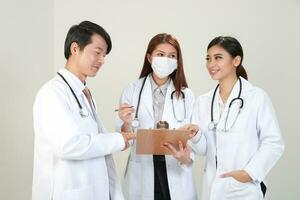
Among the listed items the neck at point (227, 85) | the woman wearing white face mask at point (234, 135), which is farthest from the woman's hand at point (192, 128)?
the neck at point (227, 85)

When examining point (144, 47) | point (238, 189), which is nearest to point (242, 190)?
point (238, 189)

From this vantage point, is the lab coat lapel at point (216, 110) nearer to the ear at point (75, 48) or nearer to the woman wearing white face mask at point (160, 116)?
the woman wearing white face mask at point (160, 116)

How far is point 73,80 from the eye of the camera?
5.10 feet

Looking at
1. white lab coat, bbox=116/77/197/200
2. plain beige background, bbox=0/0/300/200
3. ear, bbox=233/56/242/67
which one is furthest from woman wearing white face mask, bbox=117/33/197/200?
plain beige background, bbox=0/0/300/200

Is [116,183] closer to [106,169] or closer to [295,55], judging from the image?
[106,169]

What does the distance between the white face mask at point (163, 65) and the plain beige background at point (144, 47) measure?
0.82 meters

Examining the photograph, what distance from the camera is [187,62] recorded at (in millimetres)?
2844

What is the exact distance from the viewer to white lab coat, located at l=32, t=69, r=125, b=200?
1394mm

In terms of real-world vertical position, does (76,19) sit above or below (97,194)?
above

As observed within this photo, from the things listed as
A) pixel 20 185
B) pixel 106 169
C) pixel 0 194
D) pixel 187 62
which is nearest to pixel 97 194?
pixel 106 169

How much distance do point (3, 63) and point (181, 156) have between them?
1130 mm

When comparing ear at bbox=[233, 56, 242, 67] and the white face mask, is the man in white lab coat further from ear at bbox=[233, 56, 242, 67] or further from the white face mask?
ear at bbox=[233, 56, 242, 67]

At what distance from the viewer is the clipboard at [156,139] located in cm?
163

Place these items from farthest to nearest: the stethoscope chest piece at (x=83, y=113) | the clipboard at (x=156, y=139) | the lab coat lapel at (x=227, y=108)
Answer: the lab coat lapel at (x=227, y=108), the clipboard at (x=156, y=139), the stethoscope chest piece at (x=83, y=113)
